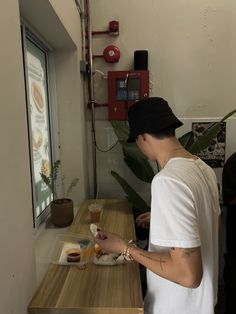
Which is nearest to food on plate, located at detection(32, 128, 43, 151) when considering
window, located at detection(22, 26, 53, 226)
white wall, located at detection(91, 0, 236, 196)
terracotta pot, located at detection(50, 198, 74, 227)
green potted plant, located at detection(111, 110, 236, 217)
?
window, located at detection(22, 26, 53, 226)

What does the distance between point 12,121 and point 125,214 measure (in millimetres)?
1431

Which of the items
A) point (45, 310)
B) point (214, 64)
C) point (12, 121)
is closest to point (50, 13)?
point (12, 121)

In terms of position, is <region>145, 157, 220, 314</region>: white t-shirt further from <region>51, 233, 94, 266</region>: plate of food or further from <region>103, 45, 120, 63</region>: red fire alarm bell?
<region>103, 45, 120, 63</region>: red fire alarm bell

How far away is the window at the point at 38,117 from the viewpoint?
1.79 metres

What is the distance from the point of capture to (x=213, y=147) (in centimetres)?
262

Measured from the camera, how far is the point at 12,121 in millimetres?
889

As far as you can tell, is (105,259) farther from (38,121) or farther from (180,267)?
(38,121)

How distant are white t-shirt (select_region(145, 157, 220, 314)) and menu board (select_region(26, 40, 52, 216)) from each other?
42.7 inches

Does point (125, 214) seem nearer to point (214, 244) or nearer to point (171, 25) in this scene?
point (214, 244)

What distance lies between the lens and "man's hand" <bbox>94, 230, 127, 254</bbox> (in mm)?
1116

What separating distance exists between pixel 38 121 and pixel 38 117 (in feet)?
0.10

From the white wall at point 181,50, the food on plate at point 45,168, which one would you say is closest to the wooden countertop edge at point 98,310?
the food on plate at point 45,168

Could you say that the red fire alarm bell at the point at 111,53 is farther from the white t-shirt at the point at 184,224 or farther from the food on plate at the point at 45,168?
the white t-shirt at the point at 184,224

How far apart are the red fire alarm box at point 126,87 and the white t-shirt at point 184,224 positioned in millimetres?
1514
